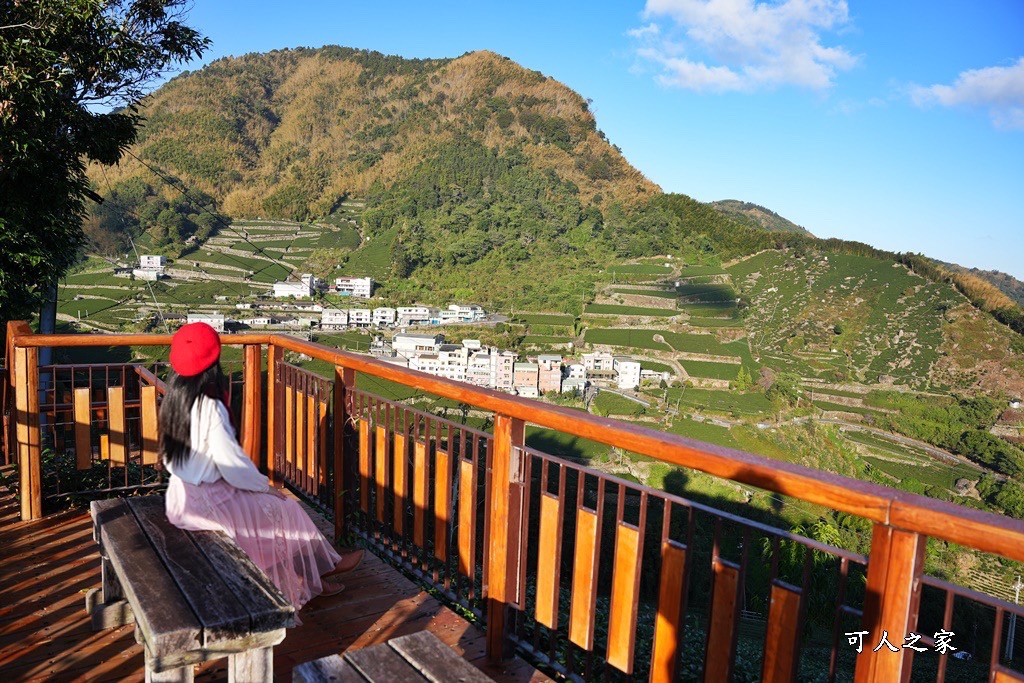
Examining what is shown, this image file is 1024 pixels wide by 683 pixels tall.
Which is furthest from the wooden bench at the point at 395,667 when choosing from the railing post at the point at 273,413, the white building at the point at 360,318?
the white building at the point at 360,318

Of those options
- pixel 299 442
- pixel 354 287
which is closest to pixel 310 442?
pixel 299 442

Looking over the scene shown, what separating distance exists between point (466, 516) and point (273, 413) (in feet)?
5.62

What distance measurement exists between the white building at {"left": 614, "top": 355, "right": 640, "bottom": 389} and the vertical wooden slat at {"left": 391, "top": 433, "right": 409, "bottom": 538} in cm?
3481

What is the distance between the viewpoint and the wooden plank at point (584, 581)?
64.4 inches

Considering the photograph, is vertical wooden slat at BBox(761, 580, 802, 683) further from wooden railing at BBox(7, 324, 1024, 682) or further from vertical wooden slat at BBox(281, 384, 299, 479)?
vertical wooden slat at BBox(281, 384, 299, 479)

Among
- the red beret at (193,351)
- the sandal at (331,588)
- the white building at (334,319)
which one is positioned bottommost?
the white building at (334,319)

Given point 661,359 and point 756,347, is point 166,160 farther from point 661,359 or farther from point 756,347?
point 756,347

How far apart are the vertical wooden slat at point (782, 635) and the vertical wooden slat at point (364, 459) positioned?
1.71 m

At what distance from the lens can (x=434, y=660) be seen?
1271mm

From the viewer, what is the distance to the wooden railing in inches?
42.9

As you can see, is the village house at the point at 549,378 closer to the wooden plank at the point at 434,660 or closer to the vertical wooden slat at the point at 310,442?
the vertical wooden slat at the point at 310,442

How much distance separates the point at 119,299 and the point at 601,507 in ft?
133

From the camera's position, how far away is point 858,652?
1132 mm

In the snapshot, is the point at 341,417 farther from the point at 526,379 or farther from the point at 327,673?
the point at 526,379
